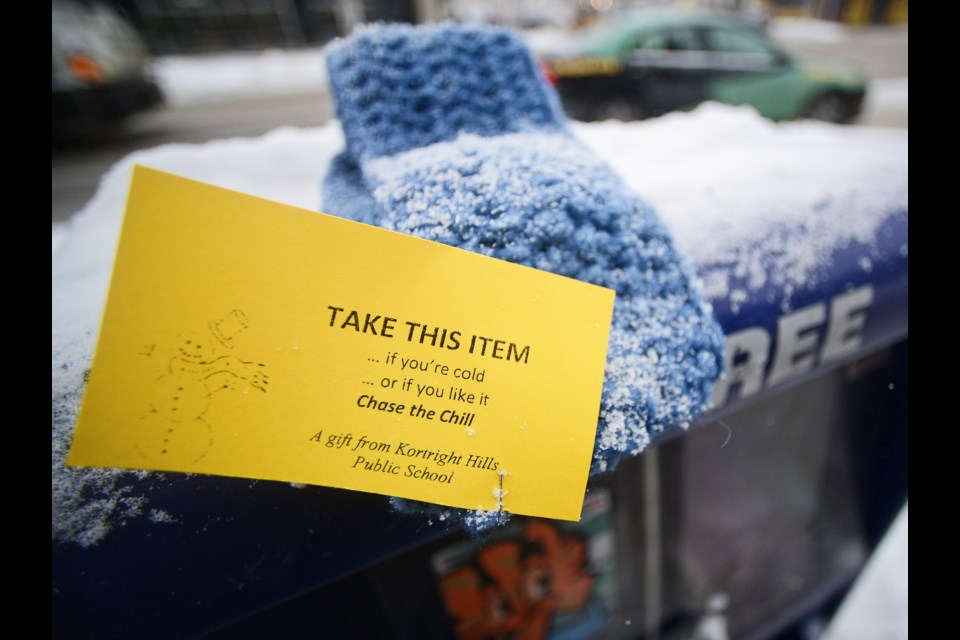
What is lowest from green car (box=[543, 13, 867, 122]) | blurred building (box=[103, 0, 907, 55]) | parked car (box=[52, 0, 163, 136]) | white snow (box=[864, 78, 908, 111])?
white snow (box=[864, 78, 908, 111])

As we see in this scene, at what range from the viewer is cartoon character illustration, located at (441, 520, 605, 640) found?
0.84 meters

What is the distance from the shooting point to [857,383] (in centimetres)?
107

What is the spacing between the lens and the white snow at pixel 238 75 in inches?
311

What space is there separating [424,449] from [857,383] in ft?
3.66

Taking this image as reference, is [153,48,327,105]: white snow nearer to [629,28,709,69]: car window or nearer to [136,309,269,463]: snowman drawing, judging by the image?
[629,28,709,69]: car window

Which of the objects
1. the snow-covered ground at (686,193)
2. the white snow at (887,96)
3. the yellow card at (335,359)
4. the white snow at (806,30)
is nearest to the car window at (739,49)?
the white snow at (887,96)

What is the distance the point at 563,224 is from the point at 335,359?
0.87 feet

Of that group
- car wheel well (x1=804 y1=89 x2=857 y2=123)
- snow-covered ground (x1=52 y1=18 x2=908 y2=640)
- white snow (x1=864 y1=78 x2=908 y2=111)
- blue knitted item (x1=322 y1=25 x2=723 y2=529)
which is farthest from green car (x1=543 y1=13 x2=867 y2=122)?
blue knitted item (x1=322 y1=25 x2=723 y2=529)

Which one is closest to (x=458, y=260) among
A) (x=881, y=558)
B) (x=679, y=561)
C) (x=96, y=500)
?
(x=96, y=500)

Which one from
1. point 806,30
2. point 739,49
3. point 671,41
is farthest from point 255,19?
point 806,30

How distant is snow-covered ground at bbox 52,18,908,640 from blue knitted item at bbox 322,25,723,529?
0.17 m

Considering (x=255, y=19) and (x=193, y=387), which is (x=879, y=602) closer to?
(x=193, y=387)

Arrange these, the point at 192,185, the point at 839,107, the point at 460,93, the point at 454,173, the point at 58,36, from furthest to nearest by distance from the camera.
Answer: the point at 839,107 → the point at 58,36 → the point at 460,93 → the point at 454,173 → the point at 192,185
